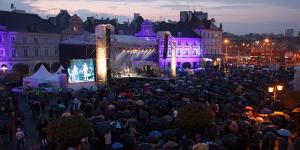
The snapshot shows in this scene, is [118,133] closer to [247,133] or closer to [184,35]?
[247,133]

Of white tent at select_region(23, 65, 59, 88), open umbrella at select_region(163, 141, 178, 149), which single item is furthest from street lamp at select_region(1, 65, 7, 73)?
open umbrella at select_region(163, 141, 178, 149)

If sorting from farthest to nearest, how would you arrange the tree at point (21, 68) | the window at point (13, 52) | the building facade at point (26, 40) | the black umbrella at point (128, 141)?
the window at point (13, 52) < the building facade at point (26, 40) < the tree at point (21, 68) < the black umbrella at point (128, 141)

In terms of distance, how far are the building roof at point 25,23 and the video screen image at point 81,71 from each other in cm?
2072

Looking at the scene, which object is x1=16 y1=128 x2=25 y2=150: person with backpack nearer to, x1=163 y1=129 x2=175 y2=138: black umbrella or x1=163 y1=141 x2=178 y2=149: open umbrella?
x1=163 y1=129 x2=175 y2=138: black umbrella

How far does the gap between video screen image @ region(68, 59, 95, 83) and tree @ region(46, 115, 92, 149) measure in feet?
69.6

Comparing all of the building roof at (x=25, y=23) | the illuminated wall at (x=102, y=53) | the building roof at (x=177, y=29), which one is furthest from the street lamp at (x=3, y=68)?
the building roof at (x=177, y=29)

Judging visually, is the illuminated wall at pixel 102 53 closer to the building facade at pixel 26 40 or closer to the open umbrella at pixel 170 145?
the building facade at pixel 26 40

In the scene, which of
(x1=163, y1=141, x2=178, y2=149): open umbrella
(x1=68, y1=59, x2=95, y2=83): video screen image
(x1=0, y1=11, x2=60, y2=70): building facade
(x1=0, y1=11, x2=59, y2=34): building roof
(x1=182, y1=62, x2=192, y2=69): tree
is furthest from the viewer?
(x1=182, y1=62, x2=192, y2=69): tree

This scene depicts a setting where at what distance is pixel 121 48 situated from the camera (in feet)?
154

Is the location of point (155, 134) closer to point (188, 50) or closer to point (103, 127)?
point (103, 127)

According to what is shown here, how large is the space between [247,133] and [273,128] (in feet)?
5.49

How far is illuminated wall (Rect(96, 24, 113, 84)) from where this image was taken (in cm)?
3945

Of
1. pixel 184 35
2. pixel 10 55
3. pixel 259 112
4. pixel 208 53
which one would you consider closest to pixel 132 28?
pixel 184 35

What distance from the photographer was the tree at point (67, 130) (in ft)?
52.9
